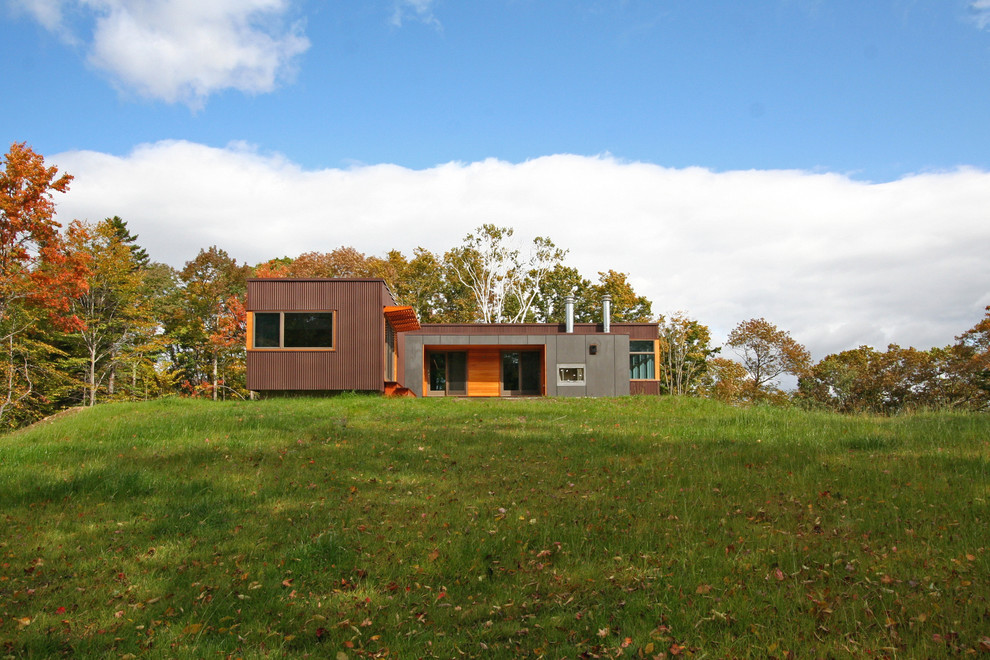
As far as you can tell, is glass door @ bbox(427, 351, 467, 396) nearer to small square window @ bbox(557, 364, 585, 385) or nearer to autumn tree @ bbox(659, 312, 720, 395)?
small square window @ bbox(557, 364, 585, 385)

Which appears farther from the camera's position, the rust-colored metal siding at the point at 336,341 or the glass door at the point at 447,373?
the glass door at the point at 447,373

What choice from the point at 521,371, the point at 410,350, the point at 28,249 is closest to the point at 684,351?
the point at 521,371

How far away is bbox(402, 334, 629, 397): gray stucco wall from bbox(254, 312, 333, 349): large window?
18.5 feet

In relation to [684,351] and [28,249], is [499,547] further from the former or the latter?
[684,351]

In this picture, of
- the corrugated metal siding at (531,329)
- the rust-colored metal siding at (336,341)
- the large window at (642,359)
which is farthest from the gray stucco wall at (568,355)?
the rust-colored metal siding at (336,341)

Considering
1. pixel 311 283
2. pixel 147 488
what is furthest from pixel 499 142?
pixel 147 488

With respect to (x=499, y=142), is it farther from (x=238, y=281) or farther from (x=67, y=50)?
(x=238, y=281)

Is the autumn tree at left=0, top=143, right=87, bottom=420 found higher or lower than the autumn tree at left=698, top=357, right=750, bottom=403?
higher

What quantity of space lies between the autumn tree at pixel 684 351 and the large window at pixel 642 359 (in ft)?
23.7

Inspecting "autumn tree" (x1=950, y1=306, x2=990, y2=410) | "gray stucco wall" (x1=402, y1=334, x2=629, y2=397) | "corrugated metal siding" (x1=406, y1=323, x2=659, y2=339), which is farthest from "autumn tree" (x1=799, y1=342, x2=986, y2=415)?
"gray stucco wall" (x1=402, y1=334, x2=629, y2=397)

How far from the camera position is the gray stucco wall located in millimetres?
22734

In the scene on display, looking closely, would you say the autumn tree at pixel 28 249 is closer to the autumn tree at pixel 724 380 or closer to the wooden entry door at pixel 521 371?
the wooden entry door at pixel 521 371

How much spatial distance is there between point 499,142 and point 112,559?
11.6 meters

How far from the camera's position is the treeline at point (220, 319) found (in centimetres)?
2077
